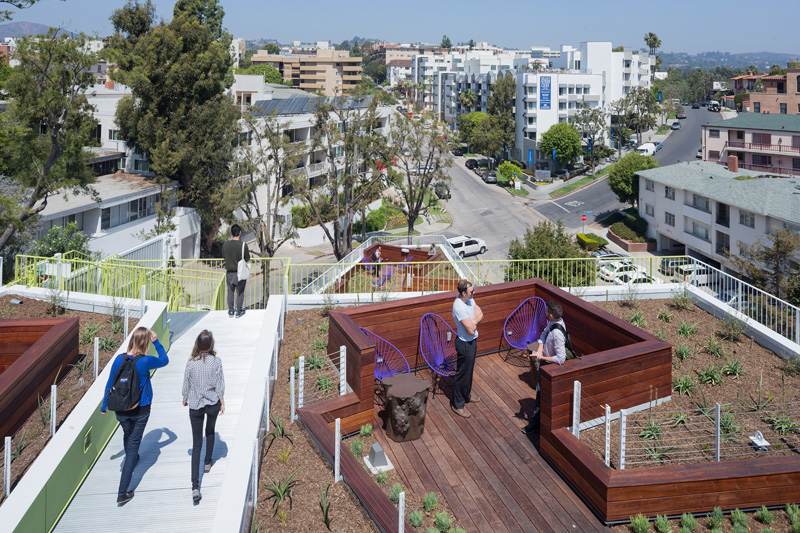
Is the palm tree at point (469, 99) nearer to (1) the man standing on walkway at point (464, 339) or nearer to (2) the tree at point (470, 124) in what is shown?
(2) the tree at point (470, 124)

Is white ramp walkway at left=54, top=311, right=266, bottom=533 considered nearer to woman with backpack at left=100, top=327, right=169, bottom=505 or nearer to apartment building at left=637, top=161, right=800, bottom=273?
woman with backpack at left=100, top=327, right=169, bottom=505

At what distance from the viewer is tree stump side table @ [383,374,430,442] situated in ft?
25.9

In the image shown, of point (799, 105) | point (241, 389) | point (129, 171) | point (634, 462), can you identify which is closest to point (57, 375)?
point (241, 389)

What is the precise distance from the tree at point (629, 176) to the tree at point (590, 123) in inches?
657

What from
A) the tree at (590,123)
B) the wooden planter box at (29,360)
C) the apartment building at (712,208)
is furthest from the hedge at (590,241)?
the wooden planter box at (29,360)

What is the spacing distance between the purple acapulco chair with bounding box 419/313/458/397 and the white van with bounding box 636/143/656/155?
7508cm

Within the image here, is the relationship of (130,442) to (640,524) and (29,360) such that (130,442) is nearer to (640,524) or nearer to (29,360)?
(29,360)

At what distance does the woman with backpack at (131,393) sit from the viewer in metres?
6.23

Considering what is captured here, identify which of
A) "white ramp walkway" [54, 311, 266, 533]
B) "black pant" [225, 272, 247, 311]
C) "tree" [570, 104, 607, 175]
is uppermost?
"tree" [570, 104, 607, 175]

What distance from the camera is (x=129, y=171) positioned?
139 ft

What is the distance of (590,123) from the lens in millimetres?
82438

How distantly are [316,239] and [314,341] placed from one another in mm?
41451

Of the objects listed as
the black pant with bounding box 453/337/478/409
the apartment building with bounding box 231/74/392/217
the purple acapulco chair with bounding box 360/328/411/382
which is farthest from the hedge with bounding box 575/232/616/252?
the black pant with bounding box 453/337/478/409

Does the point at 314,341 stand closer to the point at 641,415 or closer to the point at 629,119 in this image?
the point at 641,415
